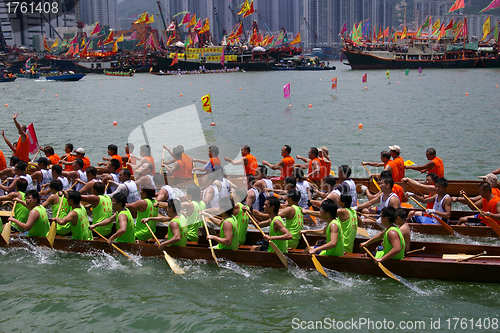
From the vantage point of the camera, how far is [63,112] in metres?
39.0

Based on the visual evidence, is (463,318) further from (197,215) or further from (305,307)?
(197,215)

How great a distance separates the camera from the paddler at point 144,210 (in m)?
9.71

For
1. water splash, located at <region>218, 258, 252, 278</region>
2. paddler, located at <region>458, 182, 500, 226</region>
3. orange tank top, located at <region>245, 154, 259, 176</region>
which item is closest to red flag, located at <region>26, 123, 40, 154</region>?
orange tank top, located at <region>245, 154, 259, 176</region>

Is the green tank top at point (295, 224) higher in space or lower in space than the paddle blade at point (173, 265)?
higher

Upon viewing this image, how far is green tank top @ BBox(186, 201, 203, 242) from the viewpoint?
941 cm

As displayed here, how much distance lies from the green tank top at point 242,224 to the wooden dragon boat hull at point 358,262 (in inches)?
11.1

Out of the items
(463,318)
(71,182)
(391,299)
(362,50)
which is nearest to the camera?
(463,318)

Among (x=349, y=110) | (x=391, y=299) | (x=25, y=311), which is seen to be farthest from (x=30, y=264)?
(x=349, y=110)

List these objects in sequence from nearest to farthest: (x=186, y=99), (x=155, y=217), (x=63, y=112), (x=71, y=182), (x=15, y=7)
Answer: (x=155, y=217), (x=71, y=182), (x=63, y=112), (x=186, y=99), (x=15, y=7)

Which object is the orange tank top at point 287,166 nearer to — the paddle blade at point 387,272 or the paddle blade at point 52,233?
the paddle blade at point 387,272

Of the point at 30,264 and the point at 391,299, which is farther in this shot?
the point at 30,264

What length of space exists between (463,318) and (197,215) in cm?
509
